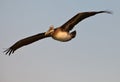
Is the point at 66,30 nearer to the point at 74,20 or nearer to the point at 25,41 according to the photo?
the point at 74,20

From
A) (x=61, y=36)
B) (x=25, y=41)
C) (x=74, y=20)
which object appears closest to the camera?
(x=61, y=36)

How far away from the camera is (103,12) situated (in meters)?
12.0

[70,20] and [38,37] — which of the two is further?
[38,37]

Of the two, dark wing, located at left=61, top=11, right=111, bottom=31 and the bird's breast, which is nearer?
the bird's breast

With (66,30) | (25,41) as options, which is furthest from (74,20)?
(25,41)

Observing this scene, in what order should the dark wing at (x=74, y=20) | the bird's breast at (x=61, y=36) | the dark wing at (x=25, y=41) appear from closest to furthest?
the bird's breast at (x=61, y=36), the dark wing at (x=74, y=20), the dark wing at (x=25, y=41)

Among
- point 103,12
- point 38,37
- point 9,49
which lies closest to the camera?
point 103,12

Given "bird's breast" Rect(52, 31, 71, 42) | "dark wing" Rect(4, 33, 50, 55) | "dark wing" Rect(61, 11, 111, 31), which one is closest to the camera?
"bird's breast" Rect(52, 31, 71, 42)

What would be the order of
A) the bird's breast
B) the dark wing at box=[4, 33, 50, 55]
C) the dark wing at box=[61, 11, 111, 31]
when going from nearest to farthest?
the bird's breast → the dark wing at box=[61, 11, 111, 31] → the dark wing at box=[4, 33, 50, 55]

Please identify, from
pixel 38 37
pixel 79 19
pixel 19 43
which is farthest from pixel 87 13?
pixel 19 43

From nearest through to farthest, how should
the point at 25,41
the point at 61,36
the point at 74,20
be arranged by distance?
the point at 61,36, the point at 74,20, the point at 25,41

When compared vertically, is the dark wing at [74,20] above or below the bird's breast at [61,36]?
above

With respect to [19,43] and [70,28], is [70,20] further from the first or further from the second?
[19,43]

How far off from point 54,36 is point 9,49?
8.83 ft
